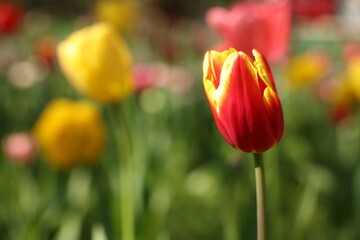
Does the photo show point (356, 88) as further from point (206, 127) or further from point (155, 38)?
point (155, 38)

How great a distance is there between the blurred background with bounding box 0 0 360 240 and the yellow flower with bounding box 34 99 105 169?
0.05 metres

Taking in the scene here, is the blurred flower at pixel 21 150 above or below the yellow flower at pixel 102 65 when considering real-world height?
below

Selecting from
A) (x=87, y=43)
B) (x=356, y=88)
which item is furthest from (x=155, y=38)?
(x=87, y=43)

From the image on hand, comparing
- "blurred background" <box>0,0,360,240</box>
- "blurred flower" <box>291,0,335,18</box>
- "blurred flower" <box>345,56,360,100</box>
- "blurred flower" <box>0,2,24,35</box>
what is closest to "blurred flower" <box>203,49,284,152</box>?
"blurred background" <box>0,0,360,240</box>

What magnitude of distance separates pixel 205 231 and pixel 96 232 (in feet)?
Result: 1.98

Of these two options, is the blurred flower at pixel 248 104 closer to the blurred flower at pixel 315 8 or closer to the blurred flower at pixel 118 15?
the blurred flower at pixel 315 8

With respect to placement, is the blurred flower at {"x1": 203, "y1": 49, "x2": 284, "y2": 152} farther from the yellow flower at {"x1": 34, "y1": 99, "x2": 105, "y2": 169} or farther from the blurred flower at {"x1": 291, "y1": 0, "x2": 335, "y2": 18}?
the blurred flower at {"x1": 291, "y1": 0, "x2": 335, "y2": 18}

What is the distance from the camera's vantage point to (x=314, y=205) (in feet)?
4.94

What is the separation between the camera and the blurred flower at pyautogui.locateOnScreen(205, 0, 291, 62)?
112 centimetres

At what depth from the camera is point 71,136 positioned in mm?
1501

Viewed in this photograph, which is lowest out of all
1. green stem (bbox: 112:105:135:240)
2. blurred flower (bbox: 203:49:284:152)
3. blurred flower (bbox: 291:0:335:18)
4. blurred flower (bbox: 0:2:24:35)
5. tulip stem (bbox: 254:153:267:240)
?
green stem (bbox: 112:105:135:240)

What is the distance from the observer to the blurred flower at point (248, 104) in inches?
22.4

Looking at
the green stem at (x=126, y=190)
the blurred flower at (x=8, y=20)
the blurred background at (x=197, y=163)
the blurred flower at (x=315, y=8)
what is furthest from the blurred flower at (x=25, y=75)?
the green stem at (x=126, y=190)

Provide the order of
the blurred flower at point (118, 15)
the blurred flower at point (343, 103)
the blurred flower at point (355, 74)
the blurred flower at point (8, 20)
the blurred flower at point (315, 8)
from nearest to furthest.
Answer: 1. the blurred flower at point (355, 74)
2. the blurred flower at point (343, 103)
3. the blurred flower at point (315, 8)
4. the blurred flower at point (8, 20)
5. the blurred flower at point (118, 15)
